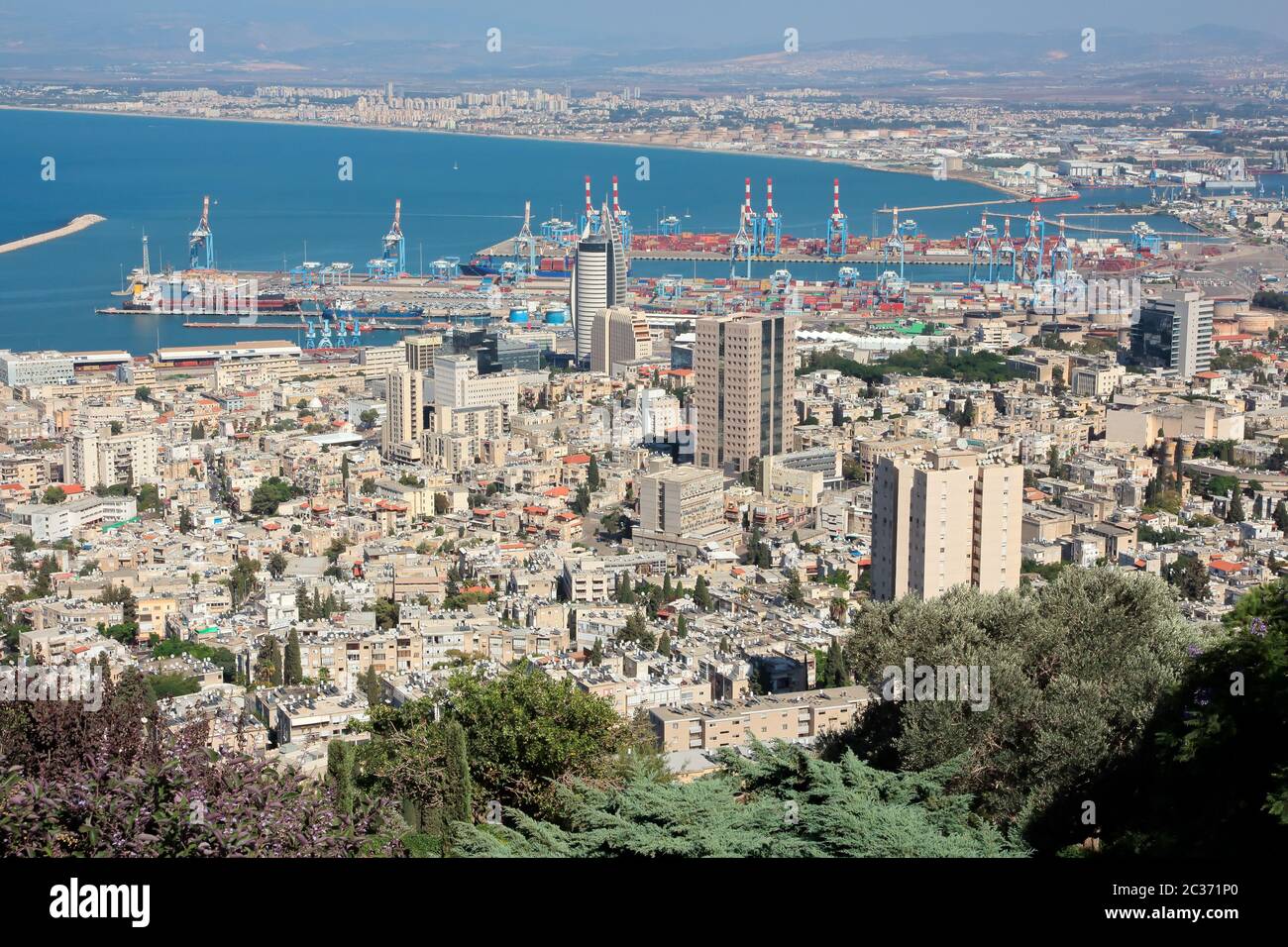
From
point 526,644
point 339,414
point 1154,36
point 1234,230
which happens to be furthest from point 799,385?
point 1154,36

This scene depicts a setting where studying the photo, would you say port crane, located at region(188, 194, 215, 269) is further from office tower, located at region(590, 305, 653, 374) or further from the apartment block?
the apartment block

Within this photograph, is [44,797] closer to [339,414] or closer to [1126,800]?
[1126,800]

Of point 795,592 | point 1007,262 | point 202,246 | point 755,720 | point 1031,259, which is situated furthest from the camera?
point 202,246

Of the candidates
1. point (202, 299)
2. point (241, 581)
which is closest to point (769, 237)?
point (202, 299)

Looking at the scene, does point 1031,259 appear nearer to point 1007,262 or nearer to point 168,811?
point 1007,262

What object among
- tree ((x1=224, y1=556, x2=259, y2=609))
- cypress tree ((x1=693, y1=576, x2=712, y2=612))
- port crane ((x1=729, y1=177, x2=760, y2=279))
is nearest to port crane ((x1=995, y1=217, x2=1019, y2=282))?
port crane ((x1=729, y1=177, x2=760, y2=279))

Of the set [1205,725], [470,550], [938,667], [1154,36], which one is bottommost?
[470,550]
